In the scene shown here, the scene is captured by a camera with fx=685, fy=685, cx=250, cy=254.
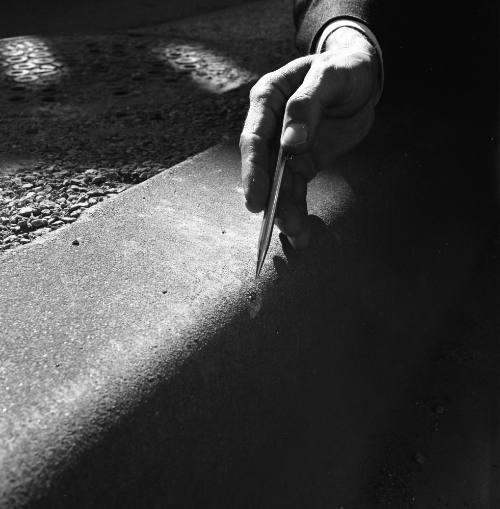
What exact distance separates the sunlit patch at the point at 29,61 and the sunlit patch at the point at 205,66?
1.13 ft

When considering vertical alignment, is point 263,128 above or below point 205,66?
above

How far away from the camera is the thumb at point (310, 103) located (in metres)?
0.92

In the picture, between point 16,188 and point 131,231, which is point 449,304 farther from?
point 16,188

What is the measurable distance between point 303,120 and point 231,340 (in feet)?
1.03

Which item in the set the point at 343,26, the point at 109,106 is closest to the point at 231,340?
the point at 343,26

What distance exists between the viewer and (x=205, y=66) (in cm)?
210

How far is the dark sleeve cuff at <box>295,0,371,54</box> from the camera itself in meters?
1.29

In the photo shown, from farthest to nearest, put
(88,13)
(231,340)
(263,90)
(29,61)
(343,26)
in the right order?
(88,13), (29,61), (343,26), (263,90), (231,340)

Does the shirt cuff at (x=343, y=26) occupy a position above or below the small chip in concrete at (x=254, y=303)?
above

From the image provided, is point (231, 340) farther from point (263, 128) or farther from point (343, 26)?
point (343, 26)

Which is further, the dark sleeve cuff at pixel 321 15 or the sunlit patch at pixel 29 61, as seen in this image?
the sunlit patch at pixel 29 61

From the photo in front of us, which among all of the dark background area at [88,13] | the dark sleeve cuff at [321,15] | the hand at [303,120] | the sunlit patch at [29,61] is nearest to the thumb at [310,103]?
the hand at [303,120]

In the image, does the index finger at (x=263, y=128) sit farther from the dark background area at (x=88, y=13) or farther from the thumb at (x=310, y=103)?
the dark background area at (x=88, y=13)

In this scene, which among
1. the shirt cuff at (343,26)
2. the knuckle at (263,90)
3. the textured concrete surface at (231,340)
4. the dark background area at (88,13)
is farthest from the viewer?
the dark background area at (88,13)
